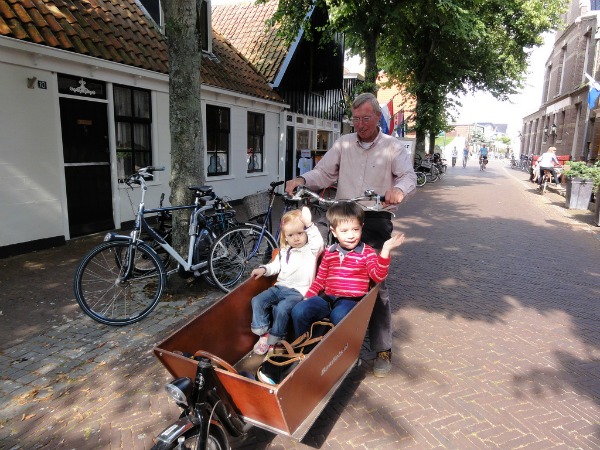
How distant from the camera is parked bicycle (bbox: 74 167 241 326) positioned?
377 centimetres

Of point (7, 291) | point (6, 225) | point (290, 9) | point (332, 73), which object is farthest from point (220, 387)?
point (332, 73)

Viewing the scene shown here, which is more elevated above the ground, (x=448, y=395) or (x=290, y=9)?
(x=290, y=9)

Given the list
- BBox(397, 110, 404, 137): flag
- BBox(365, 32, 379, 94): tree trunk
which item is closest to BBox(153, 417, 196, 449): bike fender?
BBox(365, 32, 379, 94): tree trunk

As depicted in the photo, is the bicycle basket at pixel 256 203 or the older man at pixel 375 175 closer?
the older man at pixel 375 175

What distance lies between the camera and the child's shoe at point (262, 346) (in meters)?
2.87

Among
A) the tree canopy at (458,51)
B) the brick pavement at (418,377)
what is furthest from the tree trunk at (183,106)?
the tree canopy at (458,51)

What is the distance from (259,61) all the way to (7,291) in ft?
34.9

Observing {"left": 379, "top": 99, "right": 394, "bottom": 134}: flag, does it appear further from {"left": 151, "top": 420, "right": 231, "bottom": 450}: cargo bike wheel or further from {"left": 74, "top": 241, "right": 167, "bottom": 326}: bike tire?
{"left": 151, "top": 420, "right": 231, "bottom": 450}: cargo bike wheel

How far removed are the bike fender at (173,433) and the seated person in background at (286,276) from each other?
36.2 inches

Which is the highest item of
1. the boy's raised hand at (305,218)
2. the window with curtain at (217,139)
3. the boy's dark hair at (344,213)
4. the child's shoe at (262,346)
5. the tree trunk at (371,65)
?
the tree trunk at (371,65)

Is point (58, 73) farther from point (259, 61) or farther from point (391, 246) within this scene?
point (259, 61)

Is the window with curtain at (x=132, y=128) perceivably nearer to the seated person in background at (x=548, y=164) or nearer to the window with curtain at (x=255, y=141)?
the window with curtain at (x=255, y=141)

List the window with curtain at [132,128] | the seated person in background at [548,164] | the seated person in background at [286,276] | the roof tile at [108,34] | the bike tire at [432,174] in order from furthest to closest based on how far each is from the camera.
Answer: the bike tire at [432,174]
the seated person in background at [548,164]
the window with curtain at [132,128]
the roof tile at [108,34]
the seated person in background at [286,276]

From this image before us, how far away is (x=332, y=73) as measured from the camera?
16453 millimetres
